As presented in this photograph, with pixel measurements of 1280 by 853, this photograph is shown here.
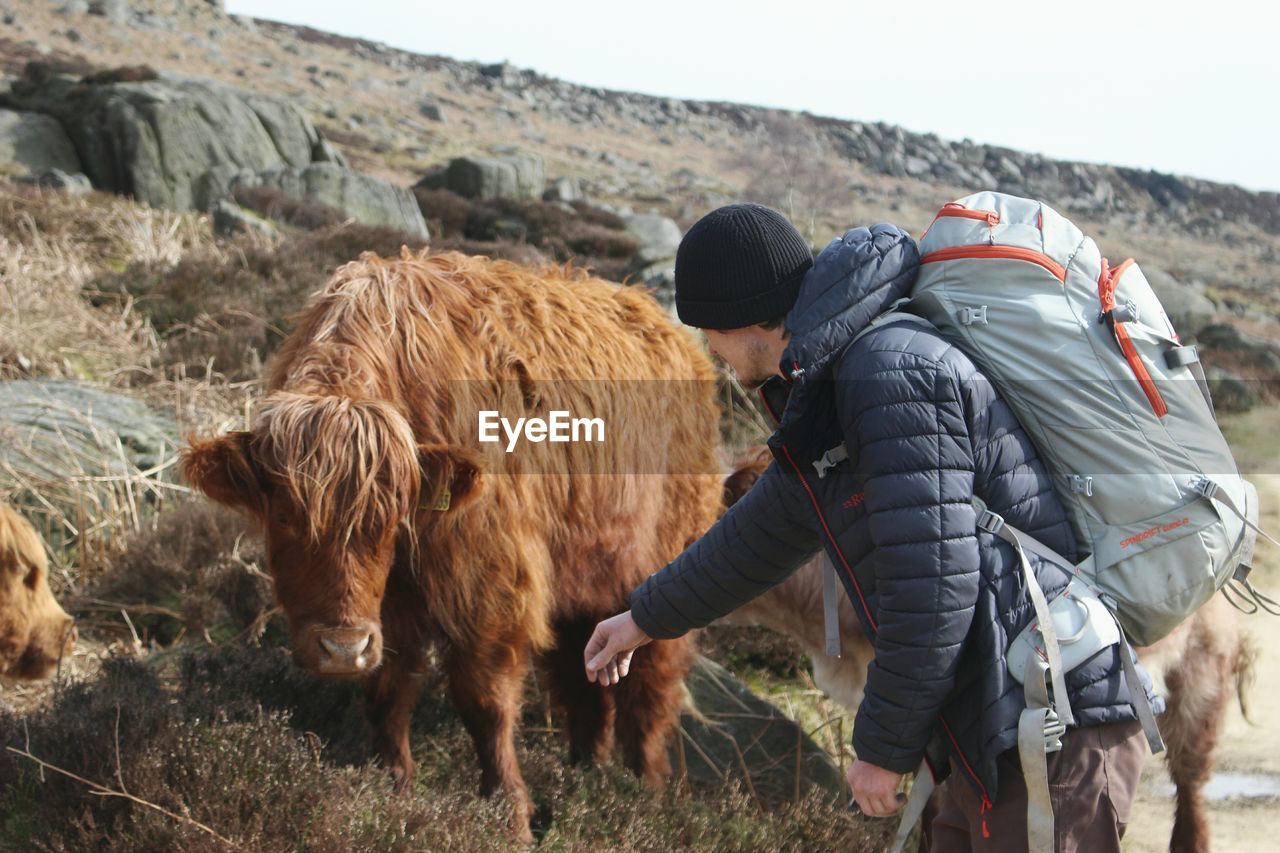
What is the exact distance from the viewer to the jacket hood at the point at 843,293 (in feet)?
6.94

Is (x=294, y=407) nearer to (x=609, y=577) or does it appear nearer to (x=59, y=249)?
(x=609, y=577)

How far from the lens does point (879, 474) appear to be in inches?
79.7

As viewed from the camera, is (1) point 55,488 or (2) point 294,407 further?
(1) point 55,488

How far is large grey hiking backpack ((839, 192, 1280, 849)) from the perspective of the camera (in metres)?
2.05

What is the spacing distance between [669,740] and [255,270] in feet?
25.9

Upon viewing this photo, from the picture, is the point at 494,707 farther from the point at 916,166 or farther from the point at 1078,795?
the point at 916,166

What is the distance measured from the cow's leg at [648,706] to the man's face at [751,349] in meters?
2.34

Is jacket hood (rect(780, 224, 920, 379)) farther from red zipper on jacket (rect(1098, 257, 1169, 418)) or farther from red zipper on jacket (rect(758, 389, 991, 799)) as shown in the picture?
red zipper on jacket (rect(1098, 257, 1169, 418))

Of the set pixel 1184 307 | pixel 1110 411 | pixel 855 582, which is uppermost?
pixel 1110 411

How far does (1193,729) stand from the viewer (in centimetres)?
462

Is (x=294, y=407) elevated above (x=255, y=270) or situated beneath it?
elevated above

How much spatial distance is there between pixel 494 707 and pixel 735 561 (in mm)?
1626

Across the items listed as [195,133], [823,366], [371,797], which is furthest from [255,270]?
[195,133]

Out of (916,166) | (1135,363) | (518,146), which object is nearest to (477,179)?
(1135,363)
